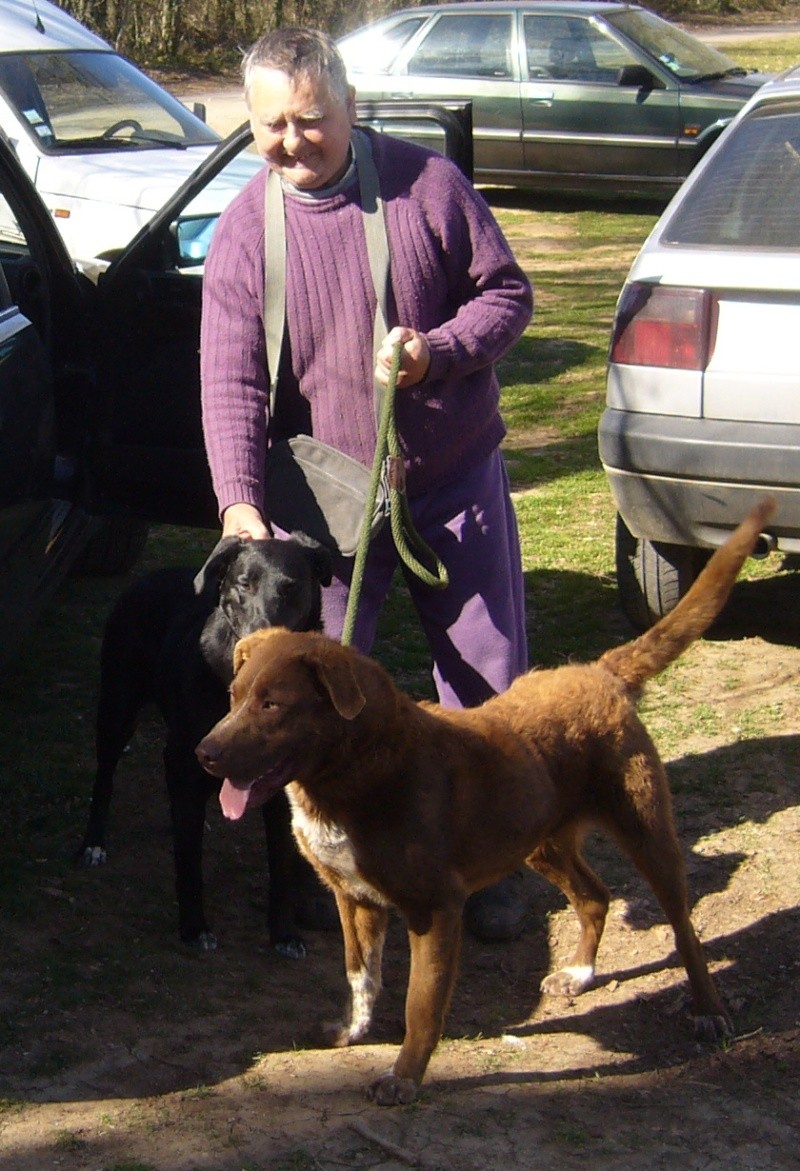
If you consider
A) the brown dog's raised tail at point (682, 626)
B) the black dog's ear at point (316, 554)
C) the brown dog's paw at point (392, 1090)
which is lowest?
the brown dog's paw at point (392, 1090)

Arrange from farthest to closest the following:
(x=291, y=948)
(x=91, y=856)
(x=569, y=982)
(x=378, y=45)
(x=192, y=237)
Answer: (x=378, y=45) < (x=192, y=237) < (x=91, y=856) < (x=291, y=948) < (x=569, y=982)

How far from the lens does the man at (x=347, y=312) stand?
3.43 meters

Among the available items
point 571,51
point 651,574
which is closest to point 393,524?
point 651,574

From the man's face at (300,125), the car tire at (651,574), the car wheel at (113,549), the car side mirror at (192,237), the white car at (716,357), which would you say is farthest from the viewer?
the car wheel at (113,549)

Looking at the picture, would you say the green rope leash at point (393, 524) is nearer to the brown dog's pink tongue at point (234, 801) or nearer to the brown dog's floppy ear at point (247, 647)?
the brown dog's floppy ear at point (247, 647)

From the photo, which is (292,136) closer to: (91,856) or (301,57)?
(301,57)

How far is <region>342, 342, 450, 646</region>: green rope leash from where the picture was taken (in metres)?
3.57

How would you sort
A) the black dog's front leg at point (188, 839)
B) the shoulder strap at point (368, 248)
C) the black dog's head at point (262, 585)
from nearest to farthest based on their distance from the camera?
the shoulder strap at point (368, 248) < the black dog's head at point (262, 585) < the black dog's front leg at point (188, 839)

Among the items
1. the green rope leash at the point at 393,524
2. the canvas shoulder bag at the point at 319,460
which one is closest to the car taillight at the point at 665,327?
the green rope leash at the point at 393,524

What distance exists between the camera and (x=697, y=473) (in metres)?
5.30

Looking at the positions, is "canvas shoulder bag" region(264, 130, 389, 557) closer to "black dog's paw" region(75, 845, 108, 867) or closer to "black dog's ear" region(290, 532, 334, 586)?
"black dog's ear" region(290, 532, 334, 586)

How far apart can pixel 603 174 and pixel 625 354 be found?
11.4 metres

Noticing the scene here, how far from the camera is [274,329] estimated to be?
11.9 feet

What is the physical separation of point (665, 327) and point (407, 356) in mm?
2180
